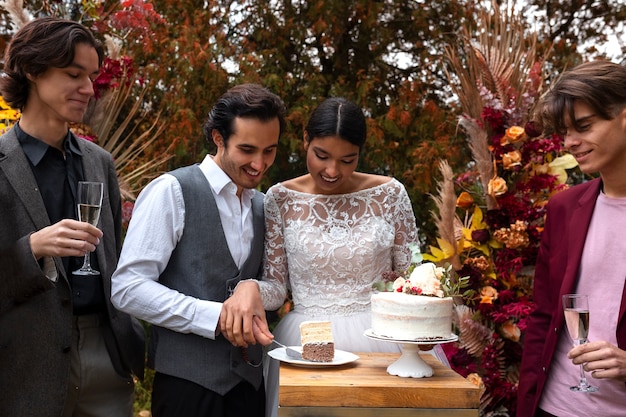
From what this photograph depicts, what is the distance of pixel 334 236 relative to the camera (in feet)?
11.8

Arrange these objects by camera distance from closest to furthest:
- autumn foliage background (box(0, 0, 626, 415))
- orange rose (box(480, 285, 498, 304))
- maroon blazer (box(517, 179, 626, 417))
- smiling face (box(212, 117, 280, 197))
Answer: maroon blazer (box(517, 179, 626, 417))
smiling face (box(212, 117, 280, 197))
orange rose (box(480, 285, 498, 304))
autumn foliage background (box(0, 0, 626, 415))

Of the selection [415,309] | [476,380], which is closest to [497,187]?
[476,380]

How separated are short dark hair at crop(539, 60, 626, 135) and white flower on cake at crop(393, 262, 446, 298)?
2.79 ft

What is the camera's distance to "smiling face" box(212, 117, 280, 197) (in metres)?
3.10

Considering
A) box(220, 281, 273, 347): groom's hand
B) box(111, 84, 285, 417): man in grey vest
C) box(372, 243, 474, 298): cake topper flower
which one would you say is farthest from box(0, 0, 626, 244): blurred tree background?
box(372, 243, 474, 298): cake topper flower

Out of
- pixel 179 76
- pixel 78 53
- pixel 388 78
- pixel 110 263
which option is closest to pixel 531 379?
pixel 110 263

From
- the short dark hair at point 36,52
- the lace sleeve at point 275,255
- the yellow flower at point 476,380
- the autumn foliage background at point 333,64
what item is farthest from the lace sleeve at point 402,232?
the autumn foliage background at point 333,64

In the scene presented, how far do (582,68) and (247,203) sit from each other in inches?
59.0

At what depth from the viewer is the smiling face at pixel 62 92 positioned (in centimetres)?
306

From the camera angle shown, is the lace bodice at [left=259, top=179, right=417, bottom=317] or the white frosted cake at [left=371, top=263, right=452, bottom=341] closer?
the white frosted cake at [left=371, top=263, right=452, bottom=341]

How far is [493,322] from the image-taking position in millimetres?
4445

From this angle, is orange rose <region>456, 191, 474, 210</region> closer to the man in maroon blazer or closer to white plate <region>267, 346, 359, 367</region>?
the man in maroon blazer

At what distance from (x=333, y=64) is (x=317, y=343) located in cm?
634

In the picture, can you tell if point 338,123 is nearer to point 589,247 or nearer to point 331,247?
point 331,247
